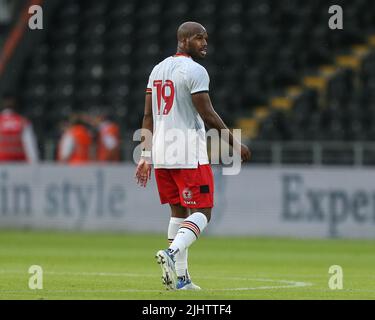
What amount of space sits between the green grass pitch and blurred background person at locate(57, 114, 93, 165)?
108 inches

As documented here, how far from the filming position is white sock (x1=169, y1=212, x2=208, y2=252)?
9.60 meters

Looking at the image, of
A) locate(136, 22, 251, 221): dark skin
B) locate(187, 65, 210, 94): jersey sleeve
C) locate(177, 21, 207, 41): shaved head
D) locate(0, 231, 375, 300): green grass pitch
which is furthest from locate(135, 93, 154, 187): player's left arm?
locate(0, 231, 375, 300): green grass pitch

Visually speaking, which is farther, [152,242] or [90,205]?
[90,205]

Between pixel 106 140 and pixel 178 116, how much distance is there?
1322cm

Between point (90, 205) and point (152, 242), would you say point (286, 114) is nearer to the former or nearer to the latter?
point (90, 205)

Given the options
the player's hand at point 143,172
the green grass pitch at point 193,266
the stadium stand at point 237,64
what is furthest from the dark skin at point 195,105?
the stadium stand at point 237,64

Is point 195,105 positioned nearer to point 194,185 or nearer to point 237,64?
point 194,185

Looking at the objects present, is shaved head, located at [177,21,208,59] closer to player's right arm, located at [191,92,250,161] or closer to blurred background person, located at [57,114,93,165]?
player's right arm, located at [191,92,250,161]

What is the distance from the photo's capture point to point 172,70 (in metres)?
9.95

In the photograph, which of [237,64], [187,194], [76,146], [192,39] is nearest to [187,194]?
[187,194]

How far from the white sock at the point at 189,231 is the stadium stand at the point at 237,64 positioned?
1363 centimetres
